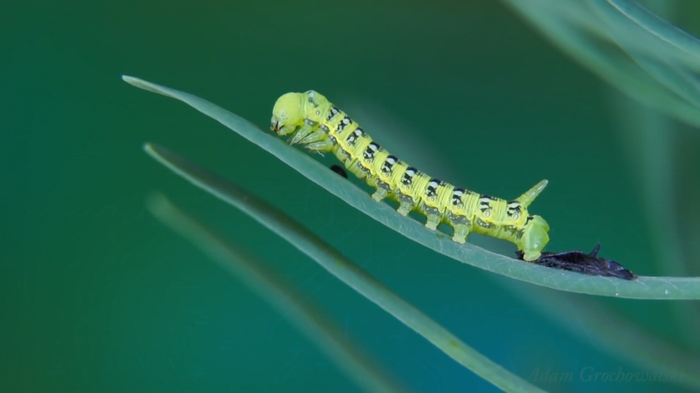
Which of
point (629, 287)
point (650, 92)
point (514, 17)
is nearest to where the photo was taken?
point (629, 287)

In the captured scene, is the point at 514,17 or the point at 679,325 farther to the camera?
the point at 514,17

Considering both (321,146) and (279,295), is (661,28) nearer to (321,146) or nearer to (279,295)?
(321,146)

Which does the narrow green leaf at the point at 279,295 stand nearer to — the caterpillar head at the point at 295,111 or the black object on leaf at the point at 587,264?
the caterpillar head at the point at 295,111

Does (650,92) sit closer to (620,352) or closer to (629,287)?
(620,352)

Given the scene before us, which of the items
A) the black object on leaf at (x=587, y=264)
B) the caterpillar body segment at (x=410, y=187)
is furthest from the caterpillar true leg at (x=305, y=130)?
the black object on leaf at (x=587, y=264)

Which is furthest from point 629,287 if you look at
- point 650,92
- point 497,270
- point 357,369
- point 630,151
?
point 630,151

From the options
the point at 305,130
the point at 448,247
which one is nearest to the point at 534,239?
the point at 448,247

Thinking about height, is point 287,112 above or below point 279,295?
above
